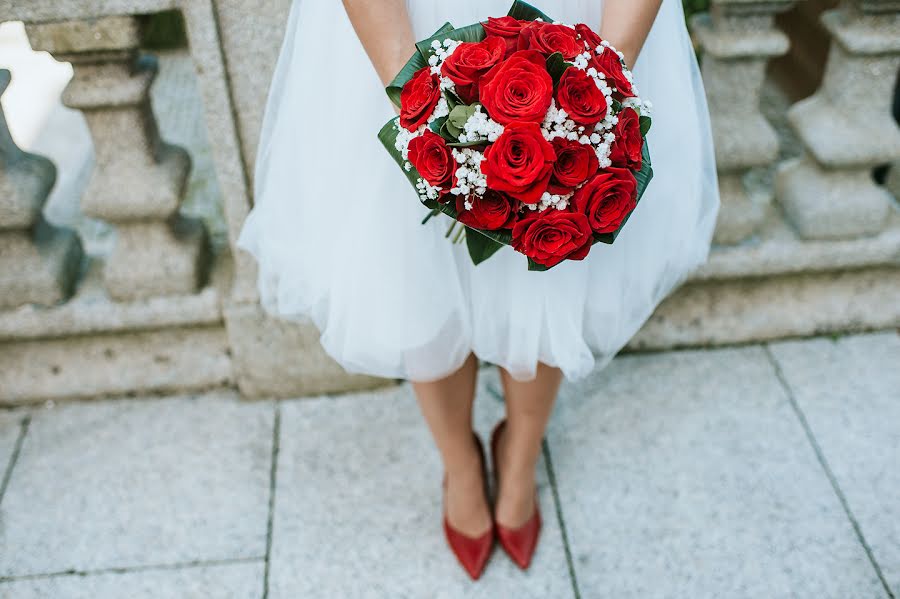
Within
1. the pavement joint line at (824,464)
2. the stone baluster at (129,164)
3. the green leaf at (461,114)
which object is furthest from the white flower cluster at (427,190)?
the pavement joint line at (824,464)

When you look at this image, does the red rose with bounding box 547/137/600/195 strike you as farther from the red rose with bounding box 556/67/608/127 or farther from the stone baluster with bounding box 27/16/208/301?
the stone baluster with bounding box 27/16/208/301

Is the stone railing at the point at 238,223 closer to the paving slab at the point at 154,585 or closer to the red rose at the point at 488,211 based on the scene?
the paving slab at the point at 154,585

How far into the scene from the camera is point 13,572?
2.10 meters

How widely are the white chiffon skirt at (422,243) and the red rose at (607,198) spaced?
346 millimetres

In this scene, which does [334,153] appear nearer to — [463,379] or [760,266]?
[463,379]

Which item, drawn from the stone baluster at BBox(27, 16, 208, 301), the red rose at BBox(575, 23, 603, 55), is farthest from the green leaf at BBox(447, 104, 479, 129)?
the stone baluster at BBox(27, 16, 208, 301)

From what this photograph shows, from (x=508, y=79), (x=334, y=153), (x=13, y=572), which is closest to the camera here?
(x=508, y=79)

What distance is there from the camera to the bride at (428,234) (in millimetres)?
1597

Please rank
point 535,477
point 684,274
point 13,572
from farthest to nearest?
point 535,477 < point 13,572 < point 684,274

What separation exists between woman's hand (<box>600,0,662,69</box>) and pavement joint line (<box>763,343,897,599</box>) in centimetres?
136

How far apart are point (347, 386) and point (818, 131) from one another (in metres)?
1.53

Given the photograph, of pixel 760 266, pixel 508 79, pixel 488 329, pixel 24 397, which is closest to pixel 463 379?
pixel 488 329

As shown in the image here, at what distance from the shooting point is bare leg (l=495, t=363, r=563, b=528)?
1.89m

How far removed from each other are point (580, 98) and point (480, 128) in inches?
6.1
